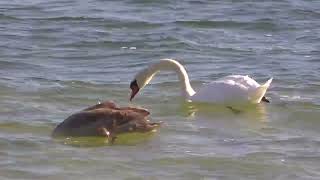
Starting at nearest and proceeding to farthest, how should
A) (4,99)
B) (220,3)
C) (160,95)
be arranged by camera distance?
(4,99) → (160,95) → (220,3)

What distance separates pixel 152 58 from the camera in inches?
483

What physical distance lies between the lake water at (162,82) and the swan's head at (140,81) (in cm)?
9

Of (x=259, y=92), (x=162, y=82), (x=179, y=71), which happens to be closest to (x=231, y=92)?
(x=259, y=92)

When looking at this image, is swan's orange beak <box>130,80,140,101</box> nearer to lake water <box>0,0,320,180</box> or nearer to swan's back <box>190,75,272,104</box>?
lake water <box>0,0,320,180</box>

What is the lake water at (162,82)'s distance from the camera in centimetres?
693

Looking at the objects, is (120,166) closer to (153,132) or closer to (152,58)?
(153,132)

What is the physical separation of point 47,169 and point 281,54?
592 centimetres

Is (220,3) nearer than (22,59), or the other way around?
(22,59)

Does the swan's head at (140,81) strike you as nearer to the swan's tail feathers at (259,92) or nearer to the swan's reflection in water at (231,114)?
the swan's reflection in water at (231,114)

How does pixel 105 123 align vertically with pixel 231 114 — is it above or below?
above

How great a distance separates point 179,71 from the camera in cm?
1019

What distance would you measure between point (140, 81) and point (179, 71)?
495 mm

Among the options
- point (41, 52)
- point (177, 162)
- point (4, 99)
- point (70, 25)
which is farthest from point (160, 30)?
point (177, 162)

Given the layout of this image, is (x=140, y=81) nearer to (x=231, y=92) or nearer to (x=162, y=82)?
(x=231, y=92)
